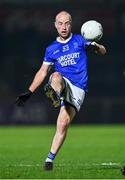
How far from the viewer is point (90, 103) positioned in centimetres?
2531

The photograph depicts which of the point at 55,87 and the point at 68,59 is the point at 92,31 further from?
the point at 55,87

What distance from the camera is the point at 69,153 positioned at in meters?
14.9

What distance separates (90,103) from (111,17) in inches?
109

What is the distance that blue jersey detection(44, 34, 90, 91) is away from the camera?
10852 mm

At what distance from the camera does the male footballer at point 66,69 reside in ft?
35.2

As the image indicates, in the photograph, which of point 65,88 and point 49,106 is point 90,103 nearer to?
point 49,106

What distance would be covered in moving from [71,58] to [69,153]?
14.0 ft

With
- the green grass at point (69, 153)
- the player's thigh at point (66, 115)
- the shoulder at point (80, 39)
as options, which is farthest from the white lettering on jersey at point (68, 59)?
the green grass at point (69, 153)

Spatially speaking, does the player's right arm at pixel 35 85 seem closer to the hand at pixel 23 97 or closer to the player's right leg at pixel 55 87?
the hand at pixel 23 97

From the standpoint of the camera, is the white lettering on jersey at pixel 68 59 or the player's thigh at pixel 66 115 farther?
the white lettering on jersey at pixel 68 59

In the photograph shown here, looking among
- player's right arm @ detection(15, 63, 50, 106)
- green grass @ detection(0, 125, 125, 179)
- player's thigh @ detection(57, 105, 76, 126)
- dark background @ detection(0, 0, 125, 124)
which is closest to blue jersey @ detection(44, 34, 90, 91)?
player's right arm @ detection(15, 63, 50, 106)

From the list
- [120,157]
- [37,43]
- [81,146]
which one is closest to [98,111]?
[37,43]

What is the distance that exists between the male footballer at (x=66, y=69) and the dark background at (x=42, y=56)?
14.2 metres

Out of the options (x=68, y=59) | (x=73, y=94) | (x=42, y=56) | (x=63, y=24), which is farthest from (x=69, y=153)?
(x=42, y=56)
